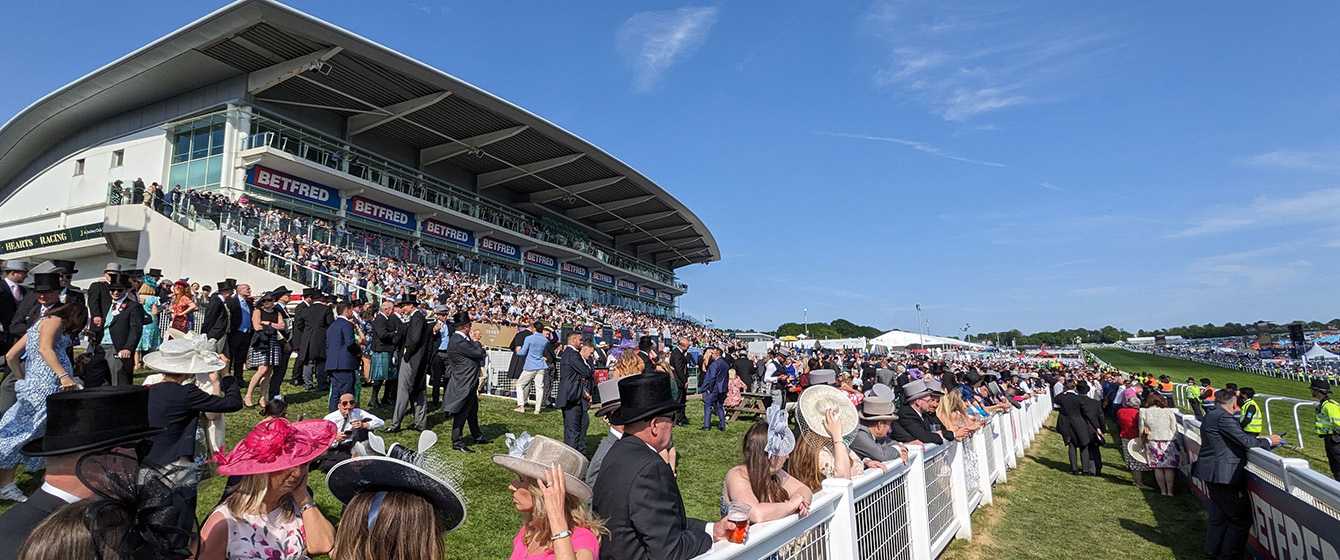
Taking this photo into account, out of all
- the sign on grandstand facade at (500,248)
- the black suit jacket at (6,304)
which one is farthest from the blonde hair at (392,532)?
the sign on grandstand facade at (500,248)

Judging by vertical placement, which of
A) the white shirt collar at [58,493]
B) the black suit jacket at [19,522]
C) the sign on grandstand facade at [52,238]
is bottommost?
the black suit jacket at [19,522]

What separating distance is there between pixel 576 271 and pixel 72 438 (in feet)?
159

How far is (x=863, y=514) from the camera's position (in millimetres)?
3699

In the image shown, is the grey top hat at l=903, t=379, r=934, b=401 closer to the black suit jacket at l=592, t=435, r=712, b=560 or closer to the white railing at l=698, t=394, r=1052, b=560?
the white railing at l=698, t=394, r=1052, b=560

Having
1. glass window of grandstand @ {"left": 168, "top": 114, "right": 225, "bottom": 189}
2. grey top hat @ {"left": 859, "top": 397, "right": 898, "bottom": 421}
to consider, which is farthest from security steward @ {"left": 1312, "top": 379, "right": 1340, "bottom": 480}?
glass window of grandstand @ {"left": 168, "top": 114, "right": 225, "bottom": 189}

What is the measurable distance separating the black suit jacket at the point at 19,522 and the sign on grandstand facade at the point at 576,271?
1833 inches

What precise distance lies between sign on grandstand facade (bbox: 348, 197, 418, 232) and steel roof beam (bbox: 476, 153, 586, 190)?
800cm

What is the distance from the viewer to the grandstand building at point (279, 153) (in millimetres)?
24203

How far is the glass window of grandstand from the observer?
26.5m

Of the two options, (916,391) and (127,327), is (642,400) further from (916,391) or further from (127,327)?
(127,327)

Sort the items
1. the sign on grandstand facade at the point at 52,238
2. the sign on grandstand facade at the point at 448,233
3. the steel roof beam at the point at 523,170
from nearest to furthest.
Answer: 1. the sign on grandstand facade at the point at 52,238
2. the sign on grandstand facade at the point at 448,233
3. the steel roof beam at the point at 523,170

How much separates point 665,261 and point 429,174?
1570 inches

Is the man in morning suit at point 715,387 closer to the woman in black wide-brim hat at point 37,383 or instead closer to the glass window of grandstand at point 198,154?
the woman in black wide-brim hat at point 37,383

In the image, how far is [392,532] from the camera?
208cm
